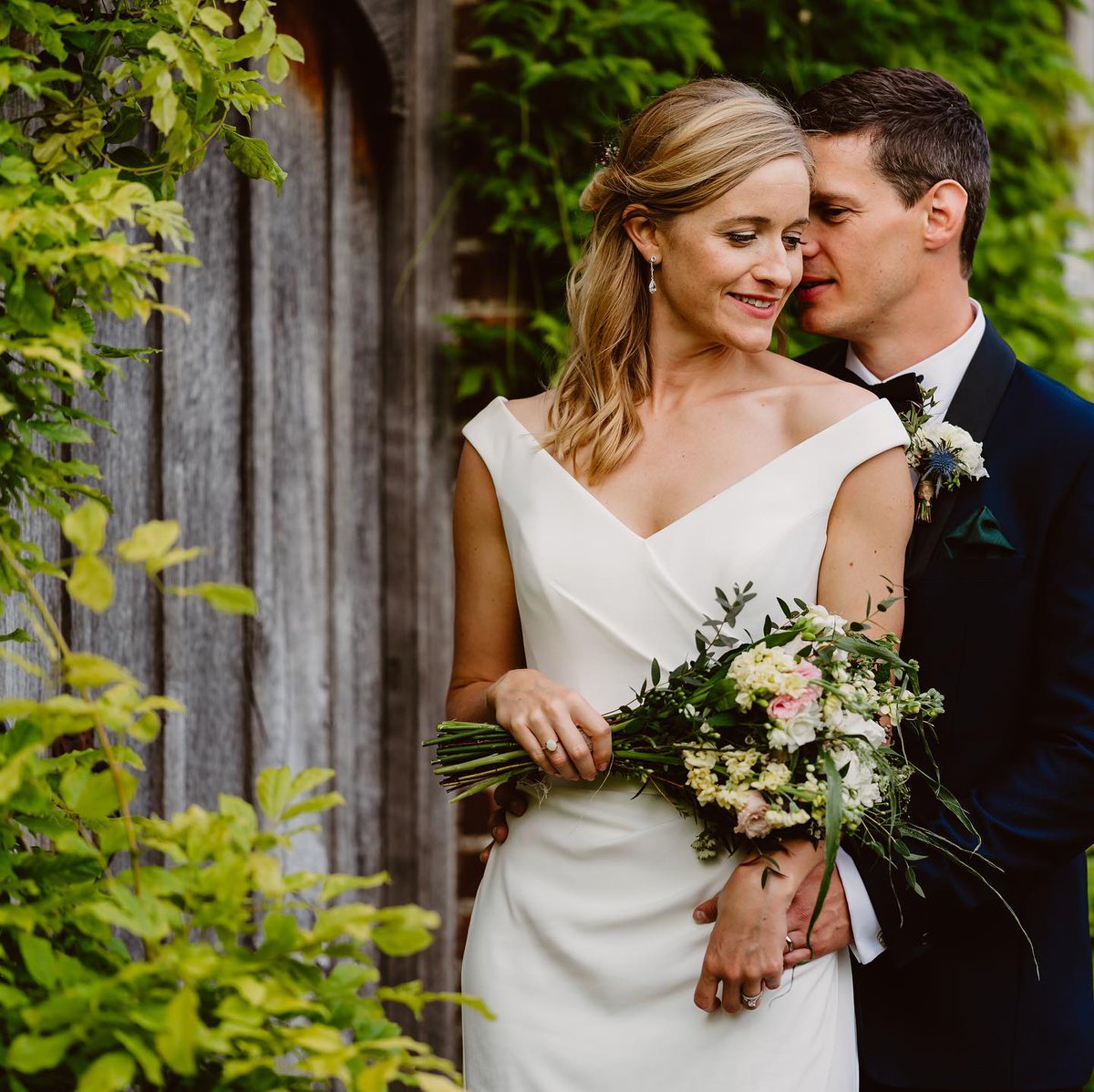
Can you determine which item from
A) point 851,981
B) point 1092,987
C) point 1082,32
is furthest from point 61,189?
point 1082,32

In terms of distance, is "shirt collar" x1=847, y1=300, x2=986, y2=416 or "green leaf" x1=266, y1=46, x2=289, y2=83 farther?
"shirt collar" x1=847, y1=300, x2=986, y2=416

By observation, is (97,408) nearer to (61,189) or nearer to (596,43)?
(61,189)

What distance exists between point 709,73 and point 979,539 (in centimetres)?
212

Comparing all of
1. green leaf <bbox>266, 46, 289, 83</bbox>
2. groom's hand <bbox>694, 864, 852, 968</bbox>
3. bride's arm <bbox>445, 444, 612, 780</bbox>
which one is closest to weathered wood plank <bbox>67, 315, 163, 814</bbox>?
bride's arm <bbox>445, 444, 612, 780</bbox>

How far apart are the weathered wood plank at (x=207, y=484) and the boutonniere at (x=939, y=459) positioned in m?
1.39

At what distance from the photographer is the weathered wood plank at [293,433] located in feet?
9.85

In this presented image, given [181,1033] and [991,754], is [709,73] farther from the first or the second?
[181,1033]

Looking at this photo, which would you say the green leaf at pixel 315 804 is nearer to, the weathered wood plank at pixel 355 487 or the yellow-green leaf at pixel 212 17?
the yellow-green leaf at pixel 212 17

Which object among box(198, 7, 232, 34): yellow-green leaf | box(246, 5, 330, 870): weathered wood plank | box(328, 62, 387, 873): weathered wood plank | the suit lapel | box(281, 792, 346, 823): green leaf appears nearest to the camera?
box(281, 792, 346, 823): green leaf

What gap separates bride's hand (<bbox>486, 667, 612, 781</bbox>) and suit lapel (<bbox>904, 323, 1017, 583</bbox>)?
62 cm

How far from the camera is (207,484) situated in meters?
2.82

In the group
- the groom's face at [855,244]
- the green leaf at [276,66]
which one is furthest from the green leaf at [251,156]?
the groom's face at [855,244]

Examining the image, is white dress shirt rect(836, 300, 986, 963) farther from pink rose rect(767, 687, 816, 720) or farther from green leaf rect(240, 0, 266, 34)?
green leaf rect(240, 0, 266, 34)

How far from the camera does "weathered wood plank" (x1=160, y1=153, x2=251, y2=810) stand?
2680 millimetres
